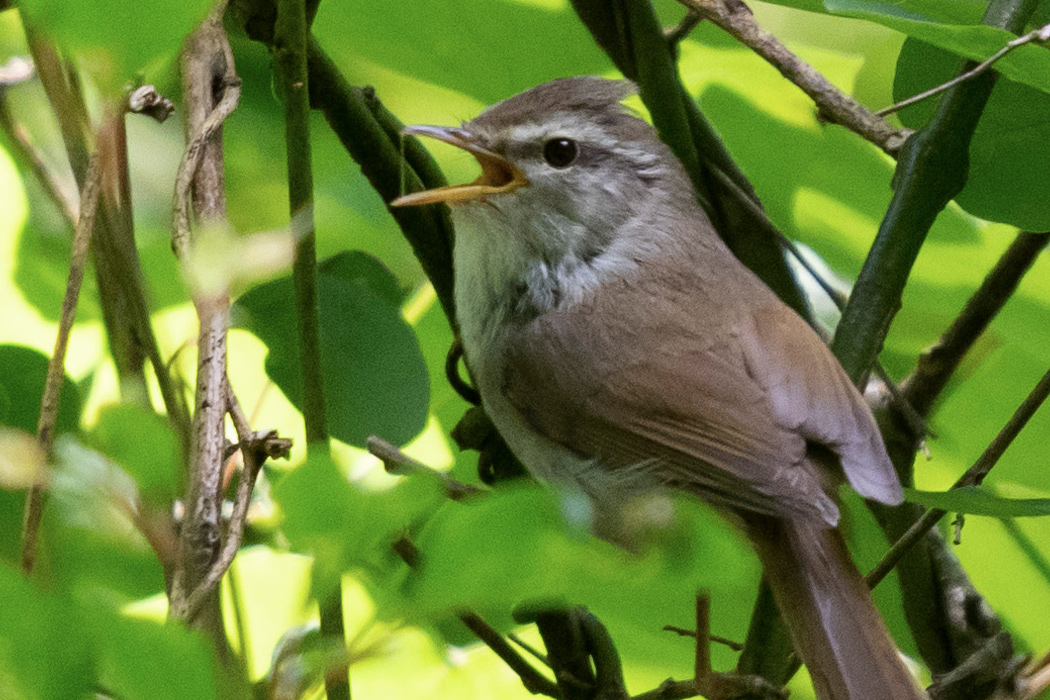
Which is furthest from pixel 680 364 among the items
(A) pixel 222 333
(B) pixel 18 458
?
(B) pixel 18 458

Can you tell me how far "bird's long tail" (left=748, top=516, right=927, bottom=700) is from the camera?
118 cm

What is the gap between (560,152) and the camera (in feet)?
5.83

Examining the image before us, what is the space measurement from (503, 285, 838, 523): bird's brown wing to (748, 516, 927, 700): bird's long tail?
6 centimetres

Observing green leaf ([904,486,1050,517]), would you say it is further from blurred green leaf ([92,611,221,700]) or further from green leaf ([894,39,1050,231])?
blurred green leaf ([92,611,221,700])

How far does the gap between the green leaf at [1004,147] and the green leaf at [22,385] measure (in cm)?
102

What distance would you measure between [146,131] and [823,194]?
40.3 inches

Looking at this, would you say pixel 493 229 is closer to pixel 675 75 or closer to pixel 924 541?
pixel 675 75

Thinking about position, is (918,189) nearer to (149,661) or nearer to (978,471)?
(978,471)

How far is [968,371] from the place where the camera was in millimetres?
1638

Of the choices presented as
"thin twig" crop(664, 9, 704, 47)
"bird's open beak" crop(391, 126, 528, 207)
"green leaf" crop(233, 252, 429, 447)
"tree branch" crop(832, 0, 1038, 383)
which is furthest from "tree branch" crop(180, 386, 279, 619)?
"thin twig" crop(664, 9, 704, 47)

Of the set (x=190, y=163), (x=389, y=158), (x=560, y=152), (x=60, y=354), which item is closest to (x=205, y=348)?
(x=60, y=354)

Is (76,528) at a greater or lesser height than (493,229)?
greater

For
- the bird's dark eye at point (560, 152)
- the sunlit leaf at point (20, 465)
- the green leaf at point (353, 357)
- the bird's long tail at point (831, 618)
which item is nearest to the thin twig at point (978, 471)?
the bird's long tail at point (831, 618)

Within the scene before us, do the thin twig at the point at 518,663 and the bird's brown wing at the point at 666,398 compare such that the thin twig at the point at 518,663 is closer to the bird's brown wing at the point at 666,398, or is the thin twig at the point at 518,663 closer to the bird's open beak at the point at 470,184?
the bird's brown wing at the point at 666,398
